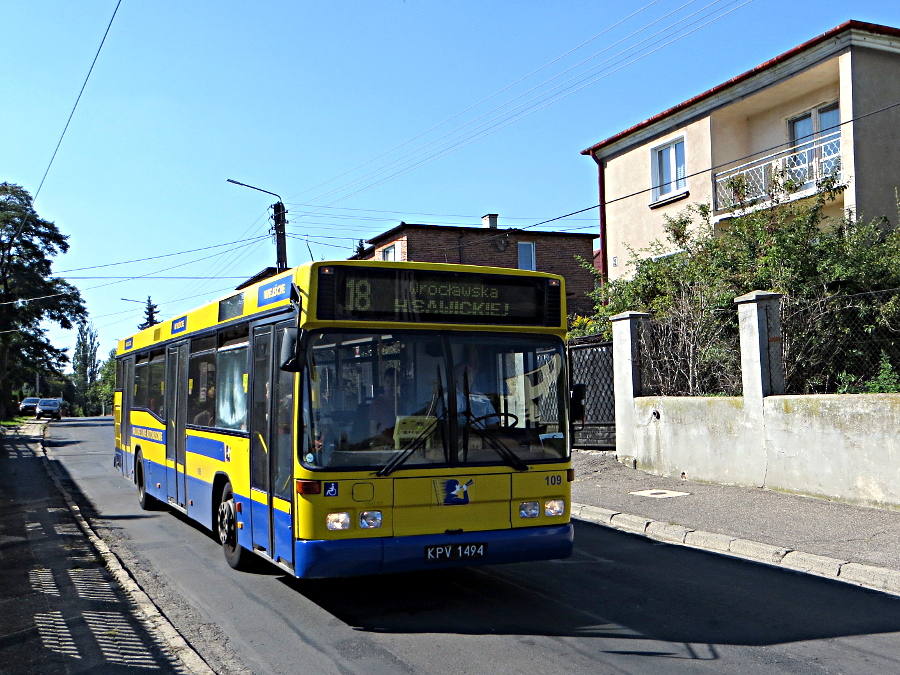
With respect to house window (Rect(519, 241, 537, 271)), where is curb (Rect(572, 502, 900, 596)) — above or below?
below

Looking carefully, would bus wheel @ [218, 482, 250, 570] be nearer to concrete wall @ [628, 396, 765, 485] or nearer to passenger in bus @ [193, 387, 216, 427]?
passenger in bus @ [193, 387, 216, 427]

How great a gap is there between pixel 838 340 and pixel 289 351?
9809 mm

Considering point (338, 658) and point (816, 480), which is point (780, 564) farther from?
point (338, 658)

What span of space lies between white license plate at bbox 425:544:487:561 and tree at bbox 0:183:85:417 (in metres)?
54.2

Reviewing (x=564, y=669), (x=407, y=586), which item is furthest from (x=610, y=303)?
(x=564, y=669)

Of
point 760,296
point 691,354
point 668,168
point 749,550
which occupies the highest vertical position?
point 668,168

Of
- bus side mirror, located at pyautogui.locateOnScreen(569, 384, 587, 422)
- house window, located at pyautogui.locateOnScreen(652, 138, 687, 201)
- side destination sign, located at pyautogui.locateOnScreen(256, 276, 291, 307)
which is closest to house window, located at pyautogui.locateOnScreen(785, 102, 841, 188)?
house window, located at pyautogui.locateOnScreen(652, 138, 687, 201)

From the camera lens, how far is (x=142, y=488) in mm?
12805

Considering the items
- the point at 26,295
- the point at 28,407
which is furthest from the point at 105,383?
the point at 26,295

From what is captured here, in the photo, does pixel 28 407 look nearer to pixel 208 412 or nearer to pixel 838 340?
pixel 208 412

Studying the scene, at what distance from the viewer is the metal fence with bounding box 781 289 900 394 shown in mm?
12477

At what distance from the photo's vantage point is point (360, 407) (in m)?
6.15

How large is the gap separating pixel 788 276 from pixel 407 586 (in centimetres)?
961

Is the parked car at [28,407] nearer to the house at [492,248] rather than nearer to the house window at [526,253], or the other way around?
the house at [492,248]
